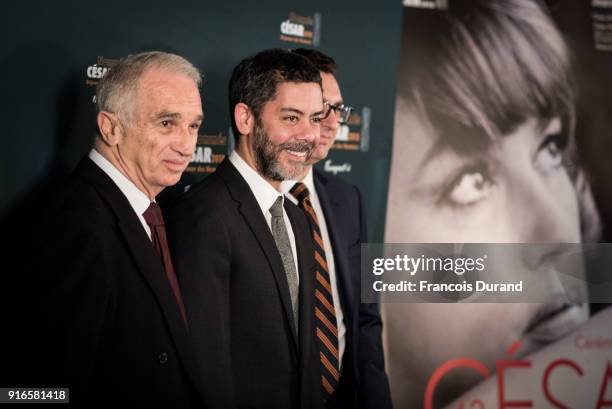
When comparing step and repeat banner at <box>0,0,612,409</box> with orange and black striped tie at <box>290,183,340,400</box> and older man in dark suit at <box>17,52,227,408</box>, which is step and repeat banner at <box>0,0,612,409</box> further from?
older man in dark suit at <box>17,52,227,408</box>

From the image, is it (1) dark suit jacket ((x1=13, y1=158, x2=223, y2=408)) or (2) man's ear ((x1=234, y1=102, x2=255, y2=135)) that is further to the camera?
(2) man's ear ((x1=234, y1=102, x2=255, y2=135))

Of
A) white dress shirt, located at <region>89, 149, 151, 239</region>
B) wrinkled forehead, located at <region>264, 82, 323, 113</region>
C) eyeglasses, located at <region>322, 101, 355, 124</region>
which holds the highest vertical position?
eyeglasses, located at <region>322, 101, 355, 124</region>

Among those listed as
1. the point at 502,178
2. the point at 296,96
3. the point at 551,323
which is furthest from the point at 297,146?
the point at 551,323

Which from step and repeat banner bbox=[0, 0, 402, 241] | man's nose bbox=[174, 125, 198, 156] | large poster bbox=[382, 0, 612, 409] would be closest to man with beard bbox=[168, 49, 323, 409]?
man's nose bbox=[174, 125, 198, 156]

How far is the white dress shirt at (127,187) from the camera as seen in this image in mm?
2035

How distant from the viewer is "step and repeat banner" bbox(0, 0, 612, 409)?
154 inches

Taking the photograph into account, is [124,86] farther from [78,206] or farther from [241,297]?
[241,297]

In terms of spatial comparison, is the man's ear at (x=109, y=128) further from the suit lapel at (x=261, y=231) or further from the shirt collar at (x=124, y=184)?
the suit lapel at (x=261, y=231)

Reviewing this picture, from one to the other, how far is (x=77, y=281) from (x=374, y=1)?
2573mm

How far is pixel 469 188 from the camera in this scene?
433 cm

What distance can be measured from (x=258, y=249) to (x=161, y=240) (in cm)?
36

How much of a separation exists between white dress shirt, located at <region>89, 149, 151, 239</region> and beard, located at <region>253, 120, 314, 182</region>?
20.0 inches

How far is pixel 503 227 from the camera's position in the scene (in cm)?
442

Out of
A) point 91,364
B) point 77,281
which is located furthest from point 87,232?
point 91,364
